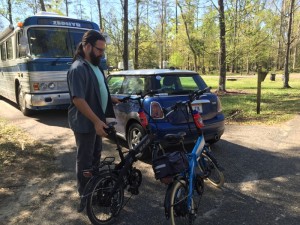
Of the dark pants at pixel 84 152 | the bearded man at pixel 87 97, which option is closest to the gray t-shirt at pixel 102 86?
the bearded man at pixel 87 97

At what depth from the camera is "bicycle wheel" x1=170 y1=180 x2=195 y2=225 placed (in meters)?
2.90

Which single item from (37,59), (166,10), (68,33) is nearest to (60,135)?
(37,59)

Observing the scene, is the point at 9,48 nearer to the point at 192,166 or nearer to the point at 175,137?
the point at 175,137

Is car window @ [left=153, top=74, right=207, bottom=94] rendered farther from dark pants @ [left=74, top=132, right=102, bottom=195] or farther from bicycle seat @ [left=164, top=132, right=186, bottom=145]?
dark pants @ [left=74, top=132, right=102, bottom=195]

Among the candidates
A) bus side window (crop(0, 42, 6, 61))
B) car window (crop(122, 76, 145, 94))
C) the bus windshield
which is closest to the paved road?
car window (crop(122, 76, 145, 94))

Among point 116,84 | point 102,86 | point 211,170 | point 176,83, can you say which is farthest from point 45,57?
point 211,170

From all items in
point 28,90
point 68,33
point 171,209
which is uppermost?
point 68,33

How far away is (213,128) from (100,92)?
2779 mm

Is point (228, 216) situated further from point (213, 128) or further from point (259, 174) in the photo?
point (213, 128)

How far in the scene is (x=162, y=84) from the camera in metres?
5.33

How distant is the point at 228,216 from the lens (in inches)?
134

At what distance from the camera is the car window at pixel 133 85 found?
5.47 meters

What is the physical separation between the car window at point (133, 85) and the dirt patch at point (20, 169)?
1.93 metres

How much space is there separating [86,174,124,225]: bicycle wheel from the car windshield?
7.59ft
